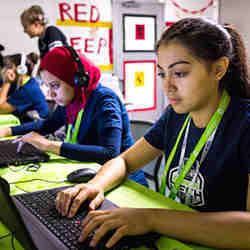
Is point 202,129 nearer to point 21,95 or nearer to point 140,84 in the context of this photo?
point 21,95

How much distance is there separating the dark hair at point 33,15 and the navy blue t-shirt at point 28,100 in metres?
1.09

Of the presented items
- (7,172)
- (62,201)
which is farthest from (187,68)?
(7,172)

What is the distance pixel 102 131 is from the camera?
1413 millimetres

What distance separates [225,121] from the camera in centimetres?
92

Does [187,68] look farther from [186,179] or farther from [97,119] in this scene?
[97,119]

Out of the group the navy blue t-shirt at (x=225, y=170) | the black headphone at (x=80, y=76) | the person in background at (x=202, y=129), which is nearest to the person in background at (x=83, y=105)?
the black headphone at (x=80, y=76)

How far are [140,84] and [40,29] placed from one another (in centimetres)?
154

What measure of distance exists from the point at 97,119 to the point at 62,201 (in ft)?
2.17

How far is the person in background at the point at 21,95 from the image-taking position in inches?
108

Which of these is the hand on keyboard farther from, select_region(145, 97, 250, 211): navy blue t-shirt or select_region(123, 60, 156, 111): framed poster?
select_region(123, 60, 156, 111): framed poster

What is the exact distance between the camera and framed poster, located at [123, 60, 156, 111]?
14.6 feet

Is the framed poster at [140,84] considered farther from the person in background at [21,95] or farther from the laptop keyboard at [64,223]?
the laptop keyboard at [64,223]

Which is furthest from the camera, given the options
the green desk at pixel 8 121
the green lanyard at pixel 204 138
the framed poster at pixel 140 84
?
the framed poster at pixel 140 84

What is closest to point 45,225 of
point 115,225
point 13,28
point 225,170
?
point 115,225
